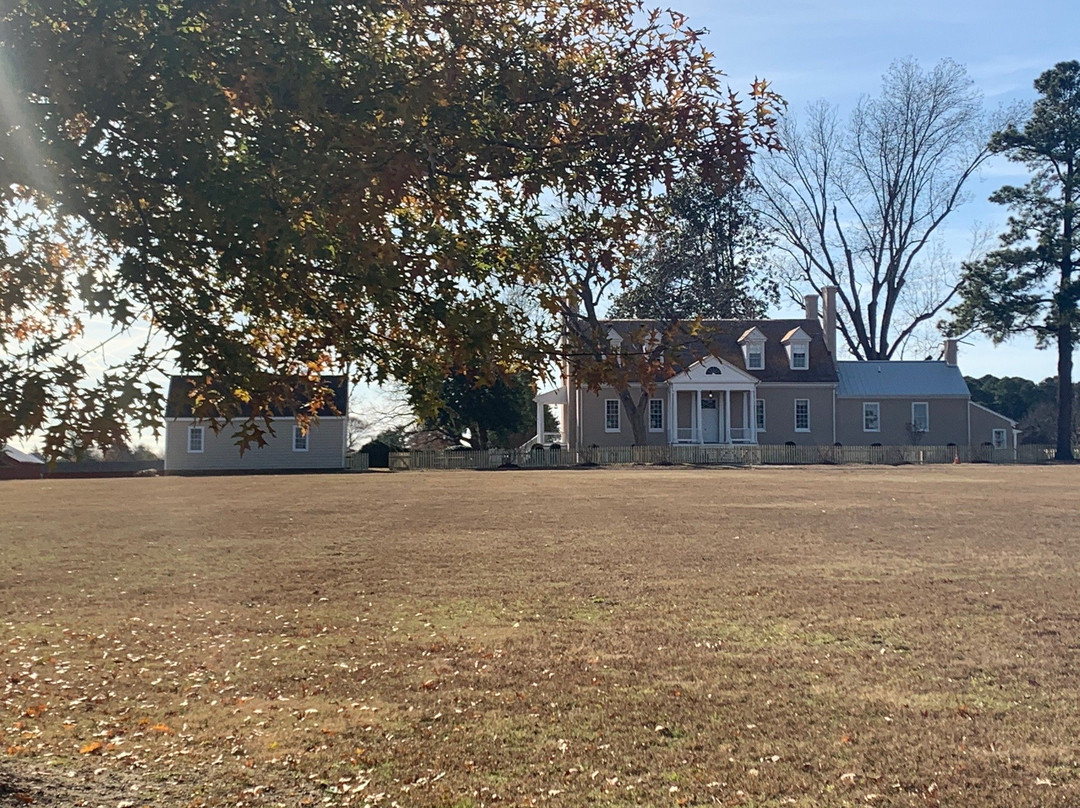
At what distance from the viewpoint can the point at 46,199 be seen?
590 centimetres

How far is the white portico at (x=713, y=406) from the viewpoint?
181ft

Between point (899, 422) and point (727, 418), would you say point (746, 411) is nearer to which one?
point (727, 418)

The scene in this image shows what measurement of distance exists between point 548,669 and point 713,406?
162ft

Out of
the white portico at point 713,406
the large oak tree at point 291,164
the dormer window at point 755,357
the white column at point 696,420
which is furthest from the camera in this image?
the dormer window at point 755,357

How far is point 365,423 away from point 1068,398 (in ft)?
128

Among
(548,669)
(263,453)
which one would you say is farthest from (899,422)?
(548,669)

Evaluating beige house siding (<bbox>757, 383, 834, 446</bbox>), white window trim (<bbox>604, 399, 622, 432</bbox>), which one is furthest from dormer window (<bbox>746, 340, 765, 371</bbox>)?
white window trim (<bbox>604, 399, 622, 432</bbox>)

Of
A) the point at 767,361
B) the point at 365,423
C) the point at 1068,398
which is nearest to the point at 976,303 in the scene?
the point at 1068,398

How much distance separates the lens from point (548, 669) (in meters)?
8.39

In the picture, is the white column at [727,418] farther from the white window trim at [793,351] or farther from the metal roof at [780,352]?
the white window trim at [793,351]

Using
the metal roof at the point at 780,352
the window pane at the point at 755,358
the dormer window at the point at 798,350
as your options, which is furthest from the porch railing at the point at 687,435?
the dormer window at the point at 798,350

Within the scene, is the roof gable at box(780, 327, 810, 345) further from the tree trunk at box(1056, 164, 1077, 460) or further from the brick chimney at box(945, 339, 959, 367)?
the tree trunk at box(1056, 164, 1077, 460)

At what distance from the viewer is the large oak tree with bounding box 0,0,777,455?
539cm

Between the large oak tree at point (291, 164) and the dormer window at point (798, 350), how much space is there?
51848mm
